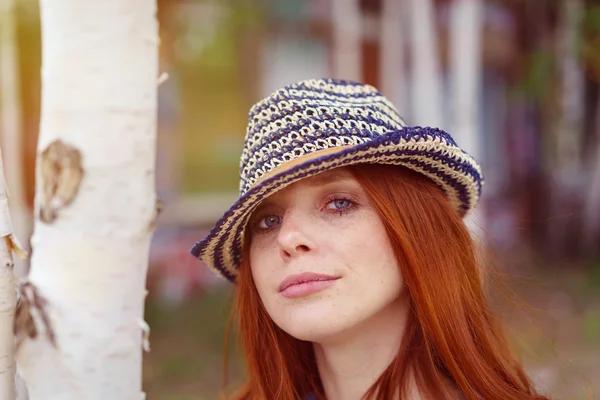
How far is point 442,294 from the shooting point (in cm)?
160

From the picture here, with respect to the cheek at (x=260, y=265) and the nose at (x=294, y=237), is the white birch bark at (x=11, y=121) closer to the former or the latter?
the cheek at (x=260, y=265)

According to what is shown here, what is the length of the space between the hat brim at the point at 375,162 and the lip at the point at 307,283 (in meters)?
0.22

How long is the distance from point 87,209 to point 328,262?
0.59m

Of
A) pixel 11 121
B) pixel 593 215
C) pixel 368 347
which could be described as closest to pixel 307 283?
pixel 368 347

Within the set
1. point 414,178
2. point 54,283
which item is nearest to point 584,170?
point 414,178

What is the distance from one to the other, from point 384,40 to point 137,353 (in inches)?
253

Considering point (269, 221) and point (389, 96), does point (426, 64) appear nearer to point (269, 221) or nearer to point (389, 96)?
point (389, 96)

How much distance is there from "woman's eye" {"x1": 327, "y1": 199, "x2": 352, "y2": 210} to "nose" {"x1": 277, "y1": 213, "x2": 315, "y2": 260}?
0.25 ft

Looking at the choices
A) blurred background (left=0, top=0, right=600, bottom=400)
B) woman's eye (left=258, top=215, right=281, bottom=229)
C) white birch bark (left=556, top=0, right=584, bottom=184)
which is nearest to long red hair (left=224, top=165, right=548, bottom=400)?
woman's eye (left=258, top=215, right=281, bottom=229)

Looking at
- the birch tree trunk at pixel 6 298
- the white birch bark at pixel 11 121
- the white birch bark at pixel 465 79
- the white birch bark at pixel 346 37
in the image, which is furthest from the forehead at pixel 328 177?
the white birch bark at pixel 346 37

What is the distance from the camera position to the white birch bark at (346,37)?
7195 mm

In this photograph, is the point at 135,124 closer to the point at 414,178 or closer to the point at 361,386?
the point at 414,178

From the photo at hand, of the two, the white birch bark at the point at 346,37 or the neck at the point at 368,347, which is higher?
the white birch bark at the point at 346,37

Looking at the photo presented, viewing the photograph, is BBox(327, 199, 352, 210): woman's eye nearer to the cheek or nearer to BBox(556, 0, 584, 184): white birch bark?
the cheek
